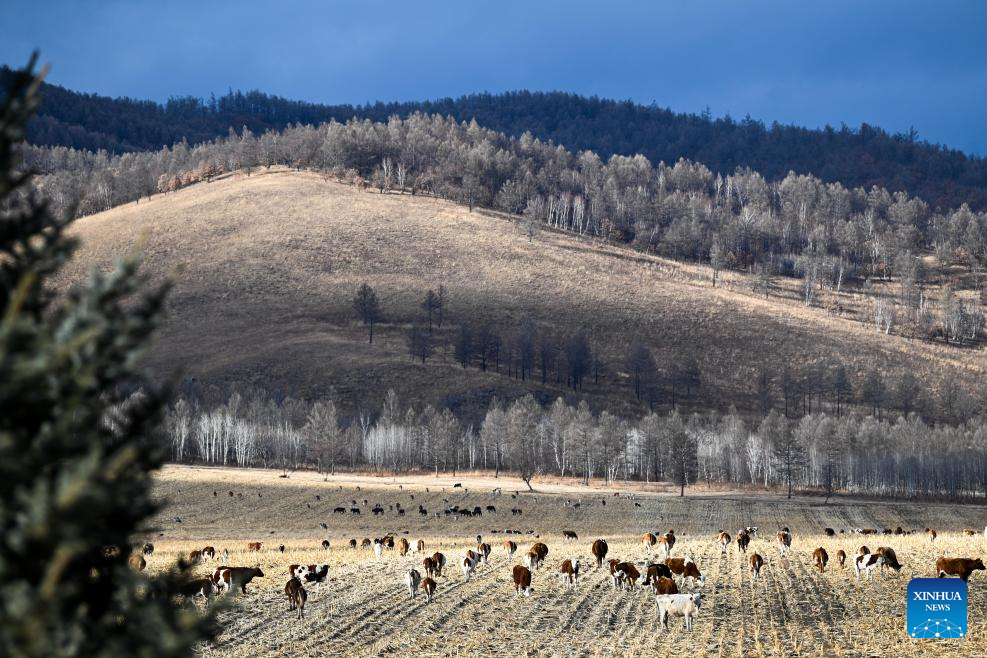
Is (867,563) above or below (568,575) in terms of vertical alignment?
above

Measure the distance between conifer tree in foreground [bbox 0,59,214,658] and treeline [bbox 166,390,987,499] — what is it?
257 ft

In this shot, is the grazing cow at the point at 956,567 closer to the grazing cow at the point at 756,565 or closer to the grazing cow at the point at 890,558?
the grazing cow at the point at 890,558

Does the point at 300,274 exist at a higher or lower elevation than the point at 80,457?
higher

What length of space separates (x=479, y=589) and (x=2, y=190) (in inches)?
828

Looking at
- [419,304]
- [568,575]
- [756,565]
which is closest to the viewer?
[568,575]

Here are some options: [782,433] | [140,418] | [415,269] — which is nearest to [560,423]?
[782,433]

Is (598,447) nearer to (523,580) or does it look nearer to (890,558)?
(890,558)

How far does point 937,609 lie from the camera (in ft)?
59.5

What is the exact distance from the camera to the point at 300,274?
15538cm

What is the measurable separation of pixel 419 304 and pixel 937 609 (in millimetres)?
130241

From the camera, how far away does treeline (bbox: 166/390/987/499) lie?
89812mm

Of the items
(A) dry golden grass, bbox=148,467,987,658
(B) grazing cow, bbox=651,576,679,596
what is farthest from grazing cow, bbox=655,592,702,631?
(B) grazing cow, bbox=651,576,679,596

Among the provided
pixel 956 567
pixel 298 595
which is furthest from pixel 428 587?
pixel 956 567

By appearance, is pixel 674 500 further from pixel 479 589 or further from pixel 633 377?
pixel 633 377
